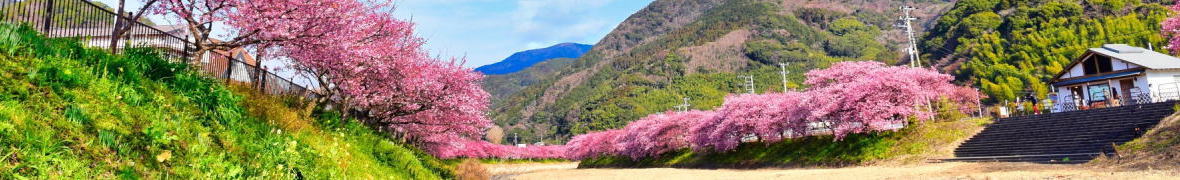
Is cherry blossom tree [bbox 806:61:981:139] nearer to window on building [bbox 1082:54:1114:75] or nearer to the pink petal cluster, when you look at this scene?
window on building [bbox 1082:54:1114:75]

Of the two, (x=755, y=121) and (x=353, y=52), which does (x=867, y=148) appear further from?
(x=353, y=52)

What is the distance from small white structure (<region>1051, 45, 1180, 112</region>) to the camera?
34.9 metres

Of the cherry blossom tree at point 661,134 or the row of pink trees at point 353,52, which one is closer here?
the row of pink trees at point 353,52

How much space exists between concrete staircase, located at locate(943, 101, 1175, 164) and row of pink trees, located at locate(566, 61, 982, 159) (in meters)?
2.91

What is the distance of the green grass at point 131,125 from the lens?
13.1ft

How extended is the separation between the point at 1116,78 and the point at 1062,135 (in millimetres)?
19043

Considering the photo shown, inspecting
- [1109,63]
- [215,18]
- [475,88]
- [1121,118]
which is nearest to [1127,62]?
[1109,63]

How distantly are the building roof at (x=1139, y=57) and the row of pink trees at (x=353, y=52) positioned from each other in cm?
3777

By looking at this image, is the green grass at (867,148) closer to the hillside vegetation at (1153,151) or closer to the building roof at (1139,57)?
the hillside vegetation at (1153,151)

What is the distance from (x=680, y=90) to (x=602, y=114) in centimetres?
2213

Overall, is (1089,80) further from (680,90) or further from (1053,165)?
(680,90)

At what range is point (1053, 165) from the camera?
59.7ft

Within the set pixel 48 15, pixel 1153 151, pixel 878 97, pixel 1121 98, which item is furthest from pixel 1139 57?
pixel 48 15

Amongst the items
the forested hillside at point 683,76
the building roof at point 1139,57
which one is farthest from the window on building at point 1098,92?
the forested hillside at point 683,76
